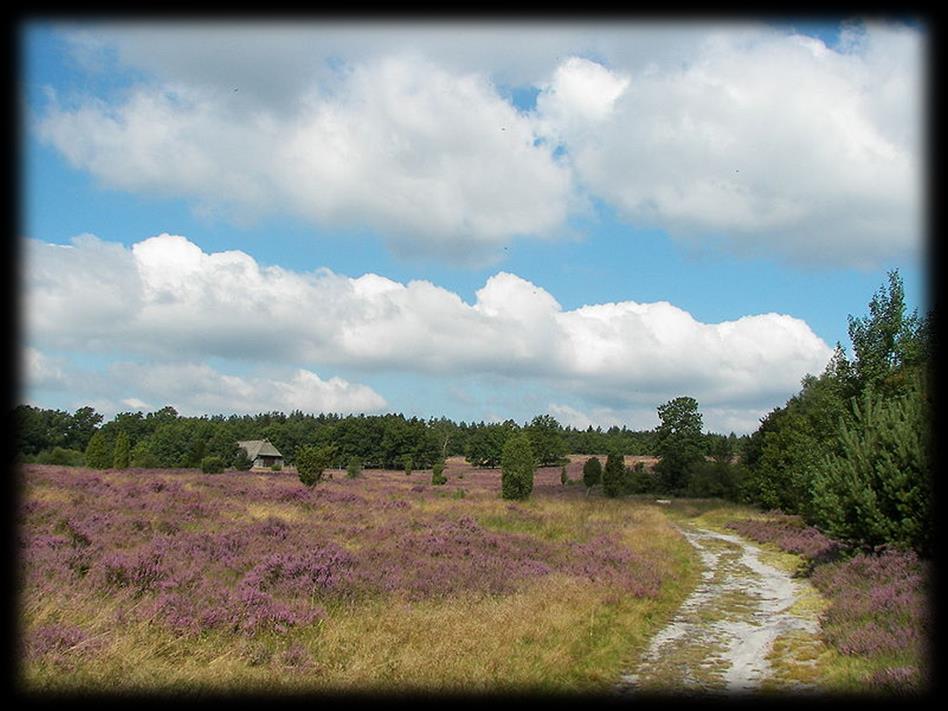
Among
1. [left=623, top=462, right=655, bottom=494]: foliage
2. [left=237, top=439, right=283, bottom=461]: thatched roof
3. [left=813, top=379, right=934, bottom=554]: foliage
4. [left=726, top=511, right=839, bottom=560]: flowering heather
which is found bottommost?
[left=623, top=462, right=655, bottom=494]: foliage

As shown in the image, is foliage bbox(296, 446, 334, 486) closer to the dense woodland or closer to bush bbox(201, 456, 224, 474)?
the dense woodland

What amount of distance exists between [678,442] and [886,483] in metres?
58.4

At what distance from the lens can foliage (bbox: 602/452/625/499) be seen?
51.7 metres

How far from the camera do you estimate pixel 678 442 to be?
70.2m

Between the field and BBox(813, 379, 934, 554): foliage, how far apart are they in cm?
454

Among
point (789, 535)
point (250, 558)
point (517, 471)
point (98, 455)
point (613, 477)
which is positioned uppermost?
point (250, 558)

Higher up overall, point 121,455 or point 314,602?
point 314,602

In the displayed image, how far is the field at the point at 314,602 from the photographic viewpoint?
7039mm

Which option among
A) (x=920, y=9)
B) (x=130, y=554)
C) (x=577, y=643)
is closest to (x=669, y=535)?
(x=577, y=643)

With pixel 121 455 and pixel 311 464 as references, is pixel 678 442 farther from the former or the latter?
pixel 121 455

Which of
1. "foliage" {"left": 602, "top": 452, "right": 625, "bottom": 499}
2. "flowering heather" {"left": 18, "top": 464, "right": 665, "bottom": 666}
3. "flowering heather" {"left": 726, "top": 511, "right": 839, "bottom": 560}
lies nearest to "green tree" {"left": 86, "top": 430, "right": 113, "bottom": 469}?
"flowering heather" {"left": 18, "top": 464, "right": 665, "bottom": 666}

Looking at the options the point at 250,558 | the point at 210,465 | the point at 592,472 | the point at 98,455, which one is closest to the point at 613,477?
the point at 592,472

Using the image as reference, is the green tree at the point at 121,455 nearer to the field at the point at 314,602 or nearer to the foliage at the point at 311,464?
the foliage at the point at 311,464

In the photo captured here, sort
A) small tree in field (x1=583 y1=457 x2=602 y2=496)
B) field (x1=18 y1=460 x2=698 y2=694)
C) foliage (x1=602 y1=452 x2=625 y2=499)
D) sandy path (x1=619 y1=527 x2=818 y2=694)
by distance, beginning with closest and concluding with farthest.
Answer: field (x1=18 y1=460 x2=698 y2=694)
sandy path (x1=619 y1=527 x2=818 y2=694)
foliage (x1=602 y1=452 x2=625 y2=499)
small tree in field (x1=583 y1=457 x2=602 y2=496)
